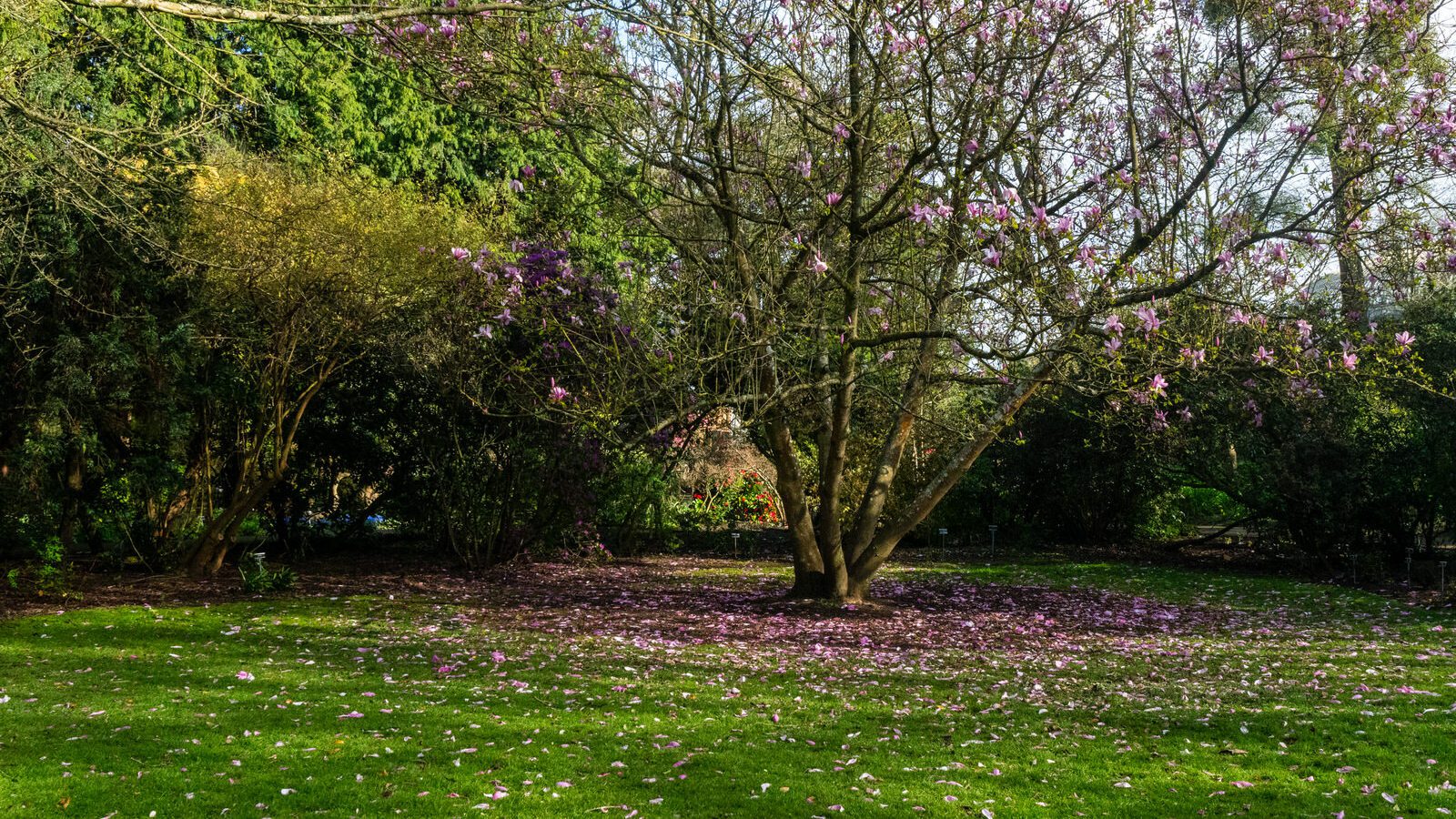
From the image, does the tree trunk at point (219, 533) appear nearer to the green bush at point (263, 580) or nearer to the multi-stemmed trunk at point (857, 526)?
the green bush at point (263, 580)

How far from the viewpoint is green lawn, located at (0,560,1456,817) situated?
15.0 ft

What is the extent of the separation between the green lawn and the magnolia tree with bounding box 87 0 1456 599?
1997mm

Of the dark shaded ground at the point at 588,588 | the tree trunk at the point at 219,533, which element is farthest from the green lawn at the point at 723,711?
the tree trunk at the point at 219,533

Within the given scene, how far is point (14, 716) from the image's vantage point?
226 inches

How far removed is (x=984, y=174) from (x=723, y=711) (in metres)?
5.55

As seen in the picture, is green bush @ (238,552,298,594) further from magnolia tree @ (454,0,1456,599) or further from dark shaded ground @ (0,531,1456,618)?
magnolia tree @ (454,0,1456,599)

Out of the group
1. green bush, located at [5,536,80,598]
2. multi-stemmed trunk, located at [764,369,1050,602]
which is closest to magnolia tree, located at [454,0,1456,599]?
multi-stemmed trunk, located at [764,369,1050,602]

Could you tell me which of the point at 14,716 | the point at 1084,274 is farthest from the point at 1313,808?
the point at 14,716

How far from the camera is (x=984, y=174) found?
934 cm

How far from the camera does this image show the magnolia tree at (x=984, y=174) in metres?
7.58

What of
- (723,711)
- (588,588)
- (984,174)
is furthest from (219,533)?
(984,174)

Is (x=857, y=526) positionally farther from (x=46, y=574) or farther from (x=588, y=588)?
(x=46, y=574)

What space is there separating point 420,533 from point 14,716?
9.08 m

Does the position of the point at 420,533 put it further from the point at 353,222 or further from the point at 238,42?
the point at 238,42
